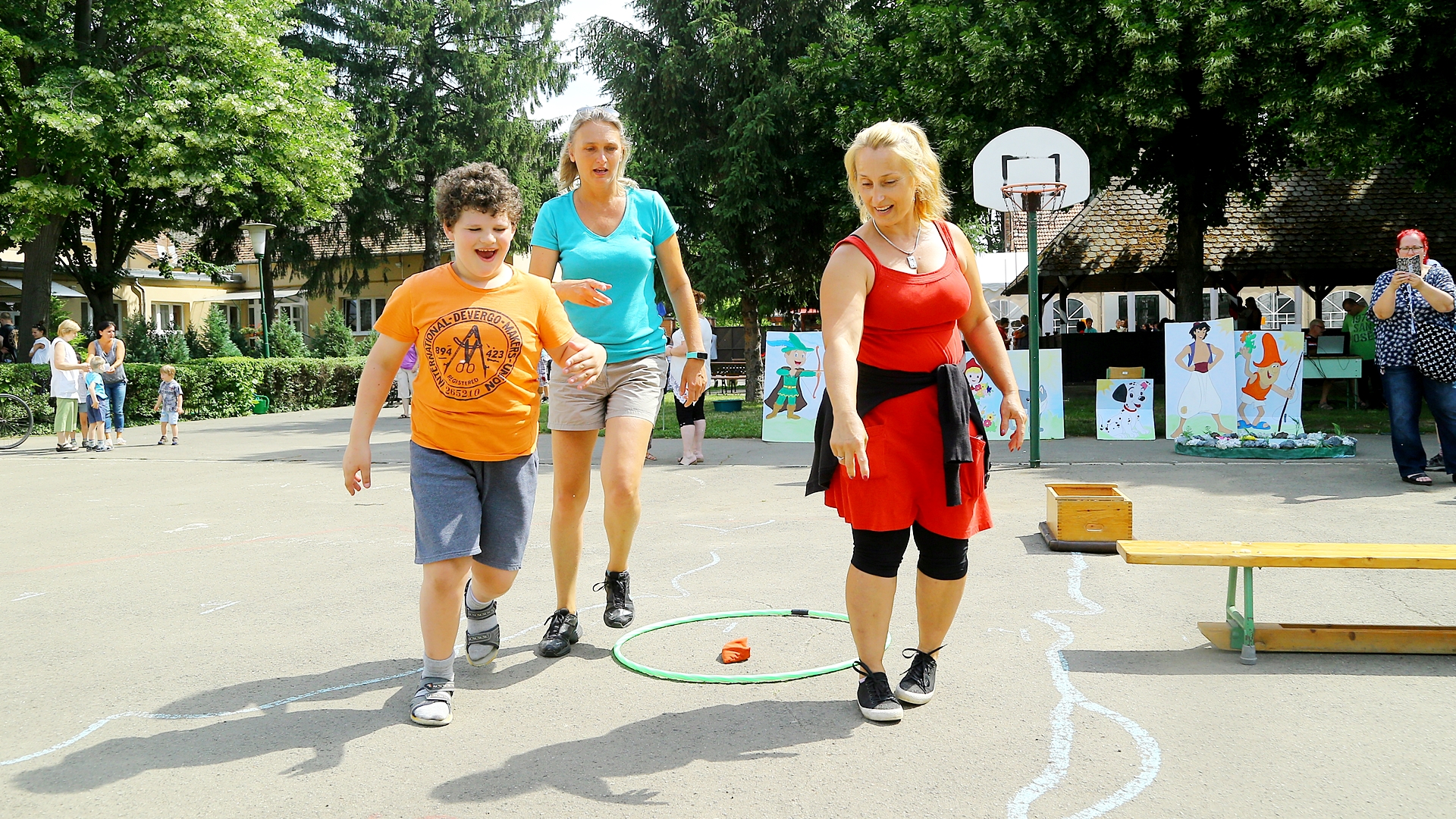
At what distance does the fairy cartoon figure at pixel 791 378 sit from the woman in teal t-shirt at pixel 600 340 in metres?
9.42

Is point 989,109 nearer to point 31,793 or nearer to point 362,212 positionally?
point 31,793

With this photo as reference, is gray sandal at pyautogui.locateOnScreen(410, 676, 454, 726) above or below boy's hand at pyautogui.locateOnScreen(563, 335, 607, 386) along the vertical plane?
below

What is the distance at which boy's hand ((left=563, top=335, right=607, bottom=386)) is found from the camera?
3863mm

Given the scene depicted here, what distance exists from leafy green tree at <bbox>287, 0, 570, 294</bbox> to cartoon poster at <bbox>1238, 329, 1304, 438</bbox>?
25.0 m

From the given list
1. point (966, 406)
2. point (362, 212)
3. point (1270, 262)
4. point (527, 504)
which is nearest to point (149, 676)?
point (527, 504)

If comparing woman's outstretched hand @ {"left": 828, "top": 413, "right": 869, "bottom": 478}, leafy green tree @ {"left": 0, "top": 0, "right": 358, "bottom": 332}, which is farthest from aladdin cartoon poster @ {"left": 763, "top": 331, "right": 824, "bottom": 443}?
leafy green tree @ {"left": 0, "top": 0, "right": 358, "bottom": 332}

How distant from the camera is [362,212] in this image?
1378 inches

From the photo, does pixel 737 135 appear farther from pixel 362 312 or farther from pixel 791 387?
pixel 362 312

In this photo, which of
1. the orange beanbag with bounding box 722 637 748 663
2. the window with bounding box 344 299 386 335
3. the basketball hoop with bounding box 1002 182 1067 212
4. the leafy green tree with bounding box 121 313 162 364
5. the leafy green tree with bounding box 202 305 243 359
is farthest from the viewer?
the window with bounding box 344 299 386 335

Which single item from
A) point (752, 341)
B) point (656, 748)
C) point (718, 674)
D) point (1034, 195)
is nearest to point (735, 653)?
point (718, 674)

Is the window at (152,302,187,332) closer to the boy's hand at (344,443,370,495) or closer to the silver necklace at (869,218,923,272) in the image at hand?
the boy's hand at (344,443,370,495)

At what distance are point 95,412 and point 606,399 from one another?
14.7 metres

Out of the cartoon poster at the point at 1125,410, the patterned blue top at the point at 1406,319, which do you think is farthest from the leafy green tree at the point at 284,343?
the patterned blue top at the point at 1406,319

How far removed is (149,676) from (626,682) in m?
1.93
